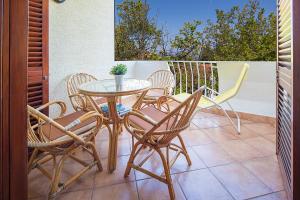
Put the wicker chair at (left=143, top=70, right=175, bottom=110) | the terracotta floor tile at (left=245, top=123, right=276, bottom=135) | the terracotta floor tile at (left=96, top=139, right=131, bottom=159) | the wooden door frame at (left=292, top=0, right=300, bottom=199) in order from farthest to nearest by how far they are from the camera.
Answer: the wicker chair at (left=143, top=70, right=175, bottom=110), the terracotta floor tile at (left=245, top=123, right=276, bottom=135), the terracotta floor tile at (left=96, top=139, right=131, bottom=159), the wooden door frame at (left=292, top=0, right=300, bottom=199)

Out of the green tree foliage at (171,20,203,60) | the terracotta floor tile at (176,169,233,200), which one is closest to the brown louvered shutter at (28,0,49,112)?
the terracotta floor tile at (176,169,233,200)

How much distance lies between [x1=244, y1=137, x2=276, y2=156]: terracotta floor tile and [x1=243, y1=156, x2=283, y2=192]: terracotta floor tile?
0.15m

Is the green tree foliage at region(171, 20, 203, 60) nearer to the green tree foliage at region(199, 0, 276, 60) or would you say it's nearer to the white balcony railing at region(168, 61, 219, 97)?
→ the green tree foliage at region(199, 0, 276, 60)

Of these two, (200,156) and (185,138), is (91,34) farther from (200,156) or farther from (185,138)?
(200,156)

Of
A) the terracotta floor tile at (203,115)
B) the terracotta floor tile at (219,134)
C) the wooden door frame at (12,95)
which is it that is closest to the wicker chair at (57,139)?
the wooden door frame at (12,95)

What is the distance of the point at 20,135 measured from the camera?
856 mm

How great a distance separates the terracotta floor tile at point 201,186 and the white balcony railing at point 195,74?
88.4 inches

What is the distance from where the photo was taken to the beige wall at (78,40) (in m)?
2.82

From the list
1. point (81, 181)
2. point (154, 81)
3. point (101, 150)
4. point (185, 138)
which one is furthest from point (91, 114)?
point (154, 81)

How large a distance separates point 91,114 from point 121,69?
70cm

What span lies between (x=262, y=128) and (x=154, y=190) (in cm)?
210

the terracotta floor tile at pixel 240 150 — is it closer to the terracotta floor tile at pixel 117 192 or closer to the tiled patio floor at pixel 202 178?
the tiled patio floor at pixel 202 178

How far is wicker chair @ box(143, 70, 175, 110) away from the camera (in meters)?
3.19

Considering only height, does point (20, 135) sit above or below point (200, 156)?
above
